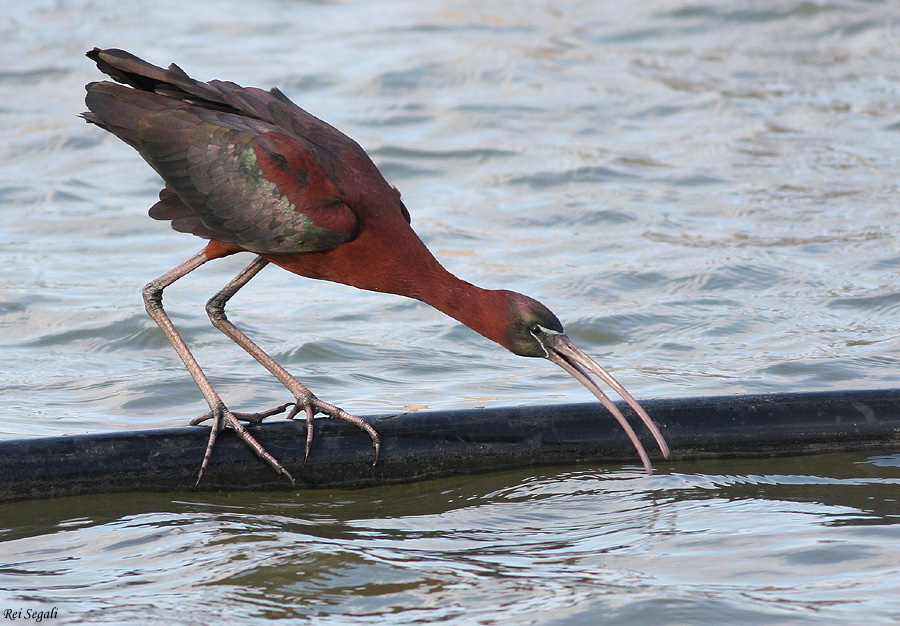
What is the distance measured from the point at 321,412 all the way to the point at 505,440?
80 centimetres

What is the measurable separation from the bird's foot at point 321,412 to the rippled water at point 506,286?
22 cm

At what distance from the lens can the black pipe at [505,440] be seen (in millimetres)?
4652

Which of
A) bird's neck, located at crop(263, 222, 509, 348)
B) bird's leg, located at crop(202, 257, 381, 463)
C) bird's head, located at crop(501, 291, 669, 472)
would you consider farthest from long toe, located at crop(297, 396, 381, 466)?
bird's head, located at crop(501, 291, 669, 472)

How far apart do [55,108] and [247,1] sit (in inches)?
235

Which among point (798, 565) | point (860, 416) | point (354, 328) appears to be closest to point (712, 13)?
point (354, 328)

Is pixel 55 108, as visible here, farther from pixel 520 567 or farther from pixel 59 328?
pixel 520 567

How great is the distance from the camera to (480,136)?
1232 cm

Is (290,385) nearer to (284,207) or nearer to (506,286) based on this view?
(284,207)

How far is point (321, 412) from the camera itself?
16.6ft

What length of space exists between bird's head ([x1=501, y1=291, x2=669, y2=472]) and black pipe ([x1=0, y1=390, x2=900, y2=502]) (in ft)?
0.73

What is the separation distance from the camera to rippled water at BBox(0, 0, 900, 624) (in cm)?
397

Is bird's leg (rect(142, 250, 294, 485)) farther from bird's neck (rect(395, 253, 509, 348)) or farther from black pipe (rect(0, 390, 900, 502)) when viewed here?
bird's neck (rect(395, 253, 509, 348))

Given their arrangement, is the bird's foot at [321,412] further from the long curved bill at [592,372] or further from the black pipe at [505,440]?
the long curved bill at [592,372]

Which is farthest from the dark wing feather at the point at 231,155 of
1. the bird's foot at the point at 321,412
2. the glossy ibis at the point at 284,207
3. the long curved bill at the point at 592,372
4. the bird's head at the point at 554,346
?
the long curved bill at the point at 592,372
